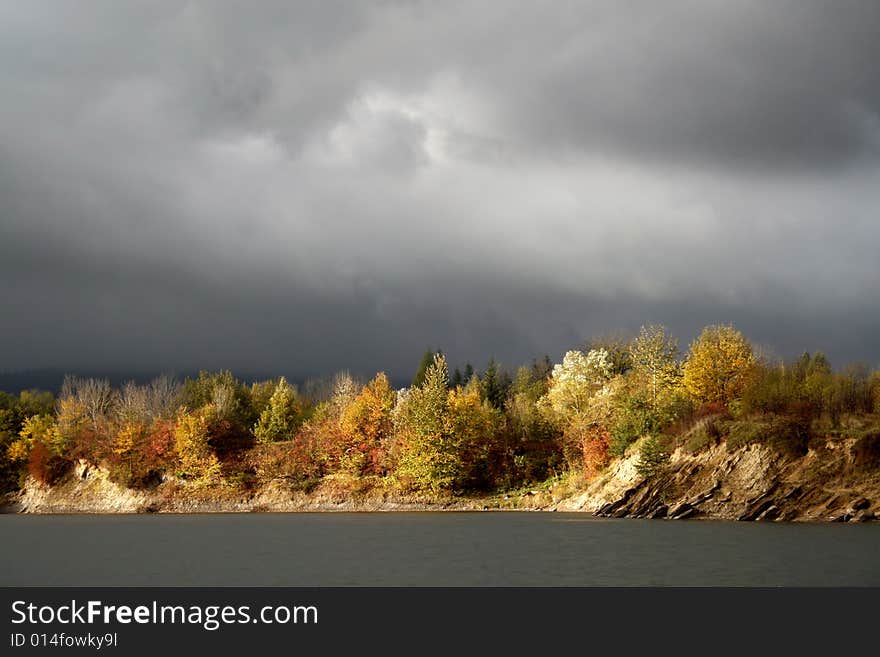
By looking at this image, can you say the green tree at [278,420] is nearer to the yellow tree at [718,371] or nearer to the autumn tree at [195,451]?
the autumn tree at [195,451]

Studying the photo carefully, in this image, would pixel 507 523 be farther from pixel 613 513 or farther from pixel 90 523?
pixel 90 523

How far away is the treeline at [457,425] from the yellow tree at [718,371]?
0.16 m

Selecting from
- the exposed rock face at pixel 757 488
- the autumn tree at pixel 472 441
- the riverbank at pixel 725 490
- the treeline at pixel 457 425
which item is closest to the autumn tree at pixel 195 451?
the treeline at pixel 457 425

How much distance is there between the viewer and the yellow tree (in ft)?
294

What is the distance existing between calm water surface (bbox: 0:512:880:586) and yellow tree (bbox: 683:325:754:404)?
27.5 m

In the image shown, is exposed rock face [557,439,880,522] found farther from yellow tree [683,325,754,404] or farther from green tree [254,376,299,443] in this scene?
green tree [254,376,299,443]

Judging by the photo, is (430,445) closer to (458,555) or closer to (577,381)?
(577,381)

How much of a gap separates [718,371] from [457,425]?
3171cm

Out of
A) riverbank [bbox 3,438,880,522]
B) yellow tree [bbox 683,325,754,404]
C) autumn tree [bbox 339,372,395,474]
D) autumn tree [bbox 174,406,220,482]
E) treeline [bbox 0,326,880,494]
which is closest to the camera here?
riverbank [bbox 3,438,880,522]

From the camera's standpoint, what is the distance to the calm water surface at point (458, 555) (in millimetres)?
36250

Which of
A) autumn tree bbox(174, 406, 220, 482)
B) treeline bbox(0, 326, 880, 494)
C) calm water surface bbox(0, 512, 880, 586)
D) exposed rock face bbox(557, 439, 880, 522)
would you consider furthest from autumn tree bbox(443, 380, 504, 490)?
autumn tree bbox(174, 406, 220, 482)

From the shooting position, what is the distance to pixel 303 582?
35719mm
